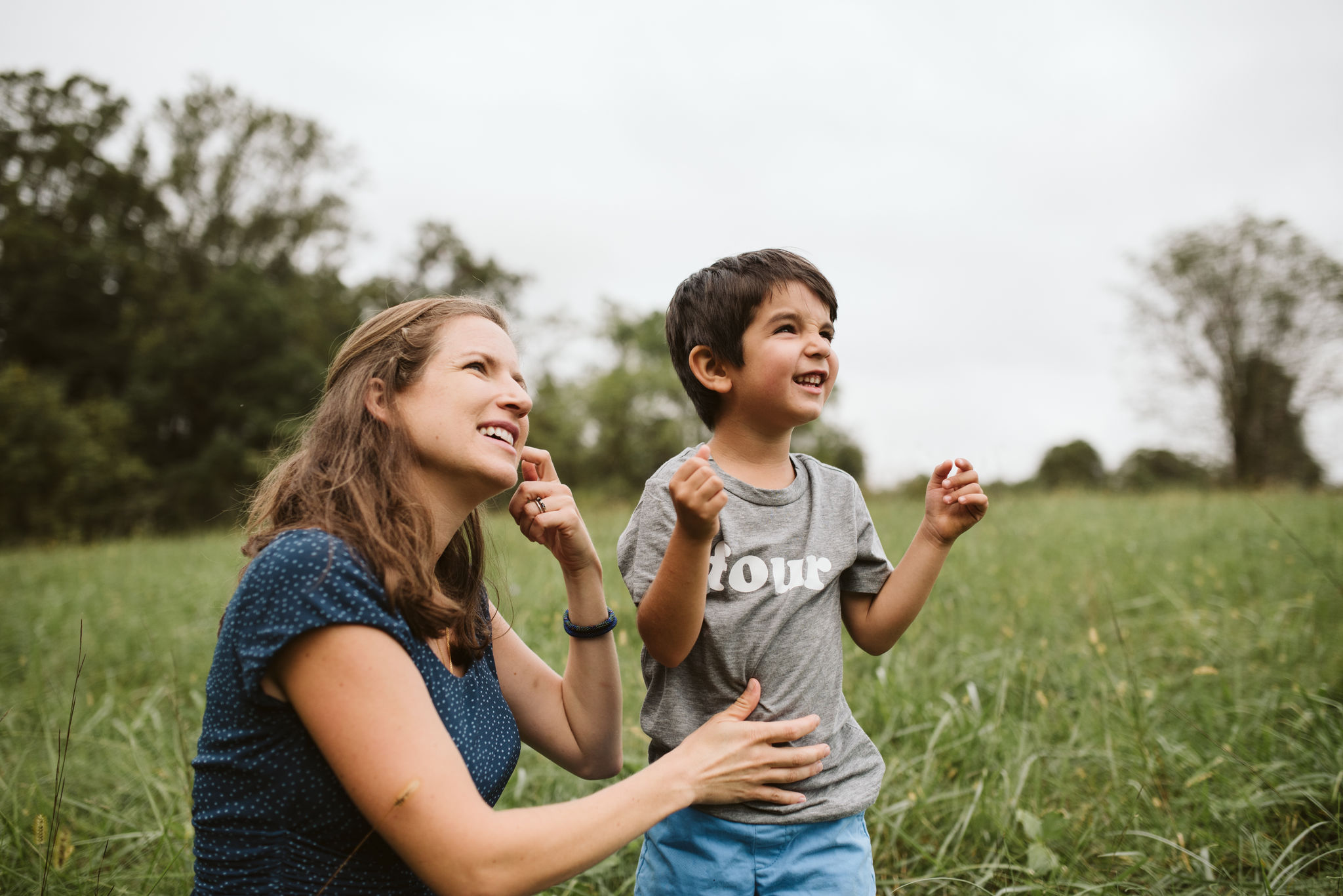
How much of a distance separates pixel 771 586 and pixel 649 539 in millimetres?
255

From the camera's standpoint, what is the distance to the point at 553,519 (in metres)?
1.50

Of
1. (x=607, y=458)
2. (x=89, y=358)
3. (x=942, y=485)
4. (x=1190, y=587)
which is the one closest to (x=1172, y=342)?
(x=607, y=458)

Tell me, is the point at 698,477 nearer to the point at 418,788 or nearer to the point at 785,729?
the point at 785,729

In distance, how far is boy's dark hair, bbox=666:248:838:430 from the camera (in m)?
1.62

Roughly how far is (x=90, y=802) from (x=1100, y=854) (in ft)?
10.7

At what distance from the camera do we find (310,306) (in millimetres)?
26984

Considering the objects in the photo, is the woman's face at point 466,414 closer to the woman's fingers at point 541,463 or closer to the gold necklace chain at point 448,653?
the woman's fingers at point 541,463

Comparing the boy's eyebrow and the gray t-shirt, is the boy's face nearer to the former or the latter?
the boy's eyebrow

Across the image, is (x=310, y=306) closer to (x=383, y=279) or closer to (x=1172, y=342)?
(x=383, y=279)

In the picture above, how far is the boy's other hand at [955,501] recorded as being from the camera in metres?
1.56

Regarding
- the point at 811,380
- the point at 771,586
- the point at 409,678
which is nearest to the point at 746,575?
the point at 771,586

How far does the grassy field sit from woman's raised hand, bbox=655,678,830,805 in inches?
31.8

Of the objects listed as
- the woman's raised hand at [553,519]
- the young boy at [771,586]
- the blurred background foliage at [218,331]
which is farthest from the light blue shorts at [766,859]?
the blurred background foliage at [218,331]

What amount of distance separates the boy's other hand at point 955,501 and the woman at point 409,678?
1.60 feet
